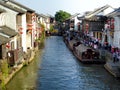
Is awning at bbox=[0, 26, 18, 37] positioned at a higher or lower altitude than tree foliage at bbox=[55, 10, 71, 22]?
lower

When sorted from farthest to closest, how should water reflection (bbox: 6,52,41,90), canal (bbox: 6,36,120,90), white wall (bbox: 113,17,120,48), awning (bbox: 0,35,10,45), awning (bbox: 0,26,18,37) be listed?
1. white wall (bbox: 113,17,120,48)
2. awning (bbox: 0,26,18,37)
3. canal (bbox: 6,36,120,90)
4. water reflection (bbox: 6,52,41,90)
5. awning (bbox: 0,35,10,45)

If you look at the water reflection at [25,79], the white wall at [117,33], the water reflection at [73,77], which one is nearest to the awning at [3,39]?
the water reflection at [25,79]

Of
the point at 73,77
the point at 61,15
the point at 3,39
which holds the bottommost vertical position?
the point at 73,77

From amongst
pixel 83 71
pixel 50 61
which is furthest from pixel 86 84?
pixel 50 61

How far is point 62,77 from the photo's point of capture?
120 ft

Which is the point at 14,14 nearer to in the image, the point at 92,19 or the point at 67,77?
the point at 67,77

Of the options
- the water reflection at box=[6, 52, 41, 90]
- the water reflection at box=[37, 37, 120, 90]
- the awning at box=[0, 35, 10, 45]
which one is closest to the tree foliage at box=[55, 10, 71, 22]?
the water reflection at box=[37, 37, 120, 90]

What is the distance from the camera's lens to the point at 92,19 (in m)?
65.4

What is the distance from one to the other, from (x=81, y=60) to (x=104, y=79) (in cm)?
1219

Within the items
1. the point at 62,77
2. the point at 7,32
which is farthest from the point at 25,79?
the point at 7,32

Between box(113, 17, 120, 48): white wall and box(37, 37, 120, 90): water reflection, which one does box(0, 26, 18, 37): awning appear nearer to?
box(37, 37, 120, 90): water reflection

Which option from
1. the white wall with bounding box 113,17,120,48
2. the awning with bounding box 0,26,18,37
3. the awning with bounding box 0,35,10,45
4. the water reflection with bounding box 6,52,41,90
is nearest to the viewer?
the awning with bounding box 0,35,10,45

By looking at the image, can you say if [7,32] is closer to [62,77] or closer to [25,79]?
[25,79]

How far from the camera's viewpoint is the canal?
31.9 metres
